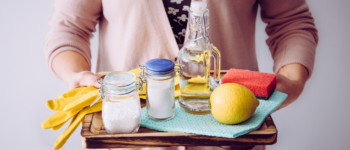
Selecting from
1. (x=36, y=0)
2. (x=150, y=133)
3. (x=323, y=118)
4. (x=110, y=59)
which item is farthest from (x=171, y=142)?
(x=323, y=118)

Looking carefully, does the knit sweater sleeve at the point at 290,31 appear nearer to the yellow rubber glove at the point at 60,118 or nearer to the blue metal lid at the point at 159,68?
the blue metal lid at the point at 159,68

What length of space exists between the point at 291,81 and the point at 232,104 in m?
0.22

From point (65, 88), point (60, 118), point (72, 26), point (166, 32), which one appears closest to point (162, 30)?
point (166, 32)

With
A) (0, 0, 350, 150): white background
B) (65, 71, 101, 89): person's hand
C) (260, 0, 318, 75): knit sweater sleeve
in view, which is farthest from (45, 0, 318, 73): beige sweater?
(0, 0, 350, 150): white background

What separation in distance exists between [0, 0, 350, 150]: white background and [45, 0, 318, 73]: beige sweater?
1.82 ft

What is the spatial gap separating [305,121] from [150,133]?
113 centimetres

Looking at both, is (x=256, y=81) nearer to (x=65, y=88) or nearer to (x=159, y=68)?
(x=159, y=68)

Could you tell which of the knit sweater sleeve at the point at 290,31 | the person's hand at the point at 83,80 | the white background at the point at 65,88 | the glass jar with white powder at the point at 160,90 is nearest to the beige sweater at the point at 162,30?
the knit sweater sleeve at the point at 290,31

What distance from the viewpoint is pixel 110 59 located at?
863 mm

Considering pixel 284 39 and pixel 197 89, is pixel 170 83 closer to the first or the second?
pixel 197 89

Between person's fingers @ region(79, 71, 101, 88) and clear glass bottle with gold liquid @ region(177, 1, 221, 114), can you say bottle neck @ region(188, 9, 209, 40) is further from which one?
person's fingers @ region(79, 71, 101, 88)

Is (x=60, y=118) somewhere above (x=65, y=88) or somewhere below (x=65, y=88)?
above

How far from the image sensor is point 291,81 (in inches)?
→ 26.4

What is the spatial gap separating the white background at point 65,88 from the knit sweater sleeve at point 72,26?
1.81 feet
